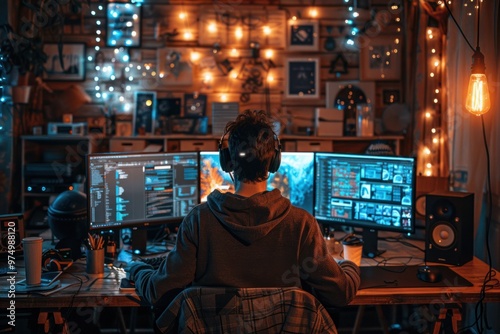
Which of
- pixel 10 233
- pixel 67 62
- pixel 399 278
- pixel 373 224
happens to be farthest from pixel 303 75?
pixel 10 233

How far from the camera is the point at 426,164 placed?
188 inches

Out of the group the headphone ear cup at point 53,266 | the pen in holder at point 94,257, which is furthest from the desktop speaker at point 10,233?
the pen in holder at point 94,257

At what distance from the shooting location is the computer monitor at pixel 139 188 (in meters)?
2.97

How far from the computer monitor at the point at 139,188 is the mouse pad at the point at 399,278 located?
1.00 metres

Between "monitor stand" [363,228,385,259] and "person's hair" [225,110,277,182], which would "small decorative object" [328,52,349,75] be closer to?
"monitor stand" [363,228,385,259]

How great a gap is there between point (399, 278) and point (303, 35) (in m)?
3.03

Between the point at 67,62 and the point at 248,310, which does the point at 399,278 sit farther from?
the point at 67,62

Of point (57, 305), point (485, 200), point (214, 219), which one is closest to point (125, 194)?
point (57, 305)

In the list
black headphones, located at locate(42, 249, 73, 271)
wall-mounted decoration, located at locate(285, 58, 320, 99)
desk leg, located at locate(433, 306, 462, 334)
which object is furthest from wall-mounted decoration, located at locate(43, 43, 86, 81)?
desk leg, located at locate(433, 306, 462, 334)

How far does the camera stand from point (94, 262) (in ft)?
9.00

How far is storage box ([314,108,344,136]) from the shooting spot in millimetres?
5055

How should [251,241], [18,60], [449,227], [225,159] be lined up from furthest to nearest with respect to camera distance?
1. [18,60]
2. [449,227]
3. [225,159]
4. [251,241]

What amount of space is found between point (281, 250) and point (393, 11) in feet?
12.3

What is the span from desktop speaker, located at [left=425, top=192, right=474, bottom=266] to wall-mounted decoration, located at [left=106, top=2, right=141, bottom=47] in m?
3.16
